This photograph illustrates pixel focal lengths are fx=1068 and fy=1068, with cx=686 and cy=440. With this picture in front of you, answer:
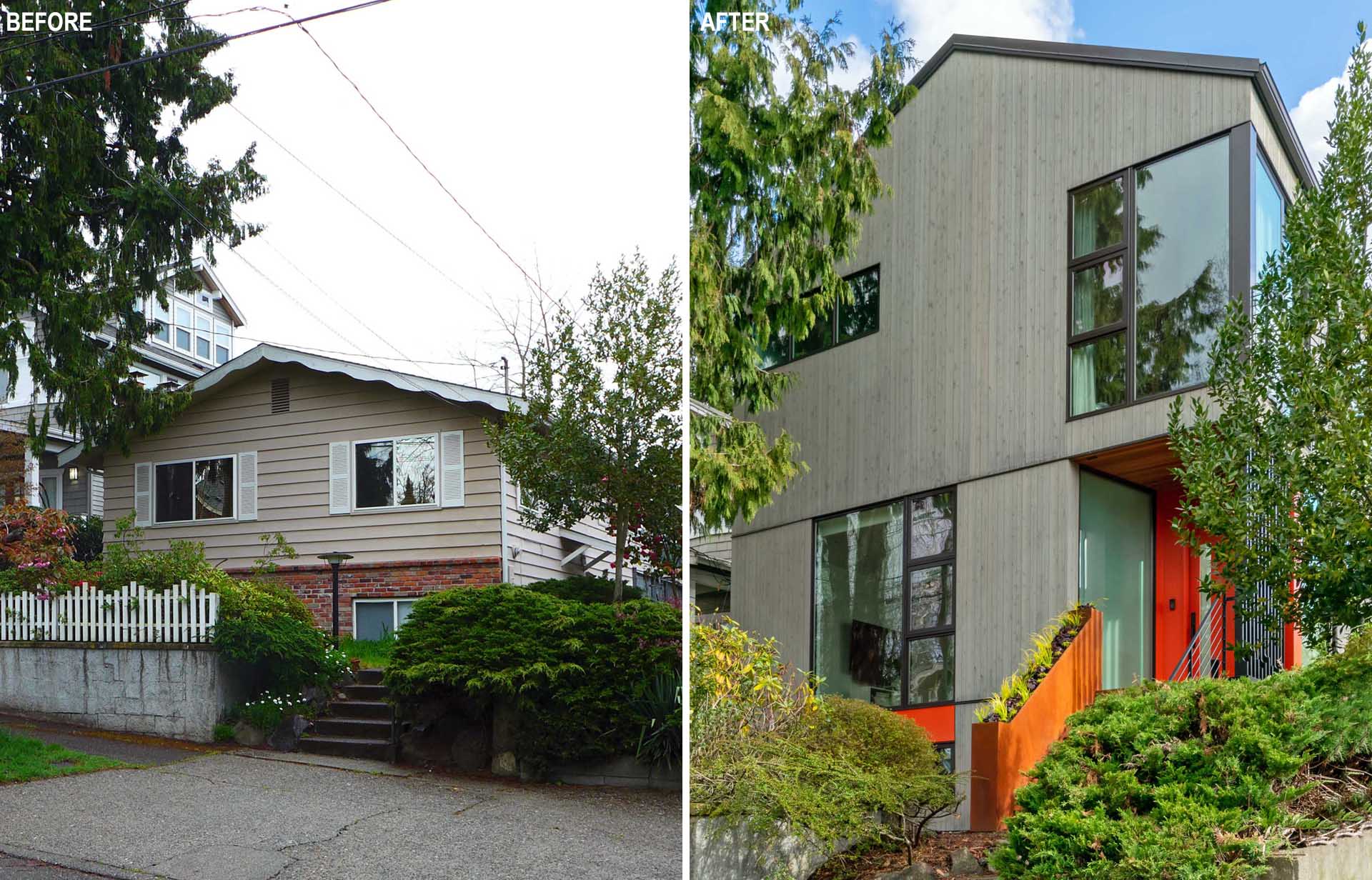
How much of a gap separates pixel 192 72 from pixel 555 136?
5.16 ft

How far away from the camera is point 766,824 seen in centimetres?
296

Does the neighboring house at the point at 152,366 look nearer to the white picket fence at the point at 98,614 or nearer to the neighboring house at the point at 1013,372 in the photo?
the white picket fence at the point at 98,614

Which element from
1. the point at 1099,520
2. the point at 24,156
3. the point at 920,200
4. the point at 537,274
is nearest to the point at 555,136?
the point at 537,274

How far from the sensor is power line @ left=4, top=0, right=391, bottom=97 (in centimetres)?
448

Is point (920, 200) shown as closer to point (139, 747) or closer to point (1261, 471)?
point (1261, 471)

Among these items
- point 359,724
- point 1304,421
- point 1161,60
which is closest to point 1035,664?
point 1304,421

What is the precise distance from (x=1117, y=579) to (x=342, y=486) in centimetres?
283

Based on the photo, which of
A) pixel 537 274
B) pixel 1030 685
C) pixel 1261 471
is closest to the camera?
pixel 1030 685

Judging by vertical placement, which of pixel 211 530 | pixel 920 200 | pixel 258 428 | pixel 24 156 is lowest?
pixel 211 530

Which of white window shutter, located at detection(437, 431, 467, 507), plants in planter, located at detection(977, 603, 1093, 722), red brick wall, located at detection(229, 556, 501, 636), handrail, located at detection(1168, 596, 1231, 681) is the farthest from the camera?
red brick wall, located at detection(229, 556, 501, 636)

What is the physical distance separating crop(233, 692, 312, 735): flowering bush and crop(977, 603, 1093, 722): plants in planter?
2.77 meters

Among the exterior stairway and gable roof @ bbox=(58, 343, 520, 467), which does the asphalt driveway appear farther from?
gable roof @ bbox=(58, 343, 520, 467)

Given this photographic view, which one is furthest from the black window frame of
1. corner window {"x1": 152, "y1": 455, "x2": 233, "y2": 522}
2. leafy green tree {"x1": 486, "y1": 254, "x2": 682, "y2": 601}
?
corner window {"x1": 152, "y1": 455, "x2": 233, "y2": 522}

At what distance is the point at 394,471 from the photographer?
4.16 m
